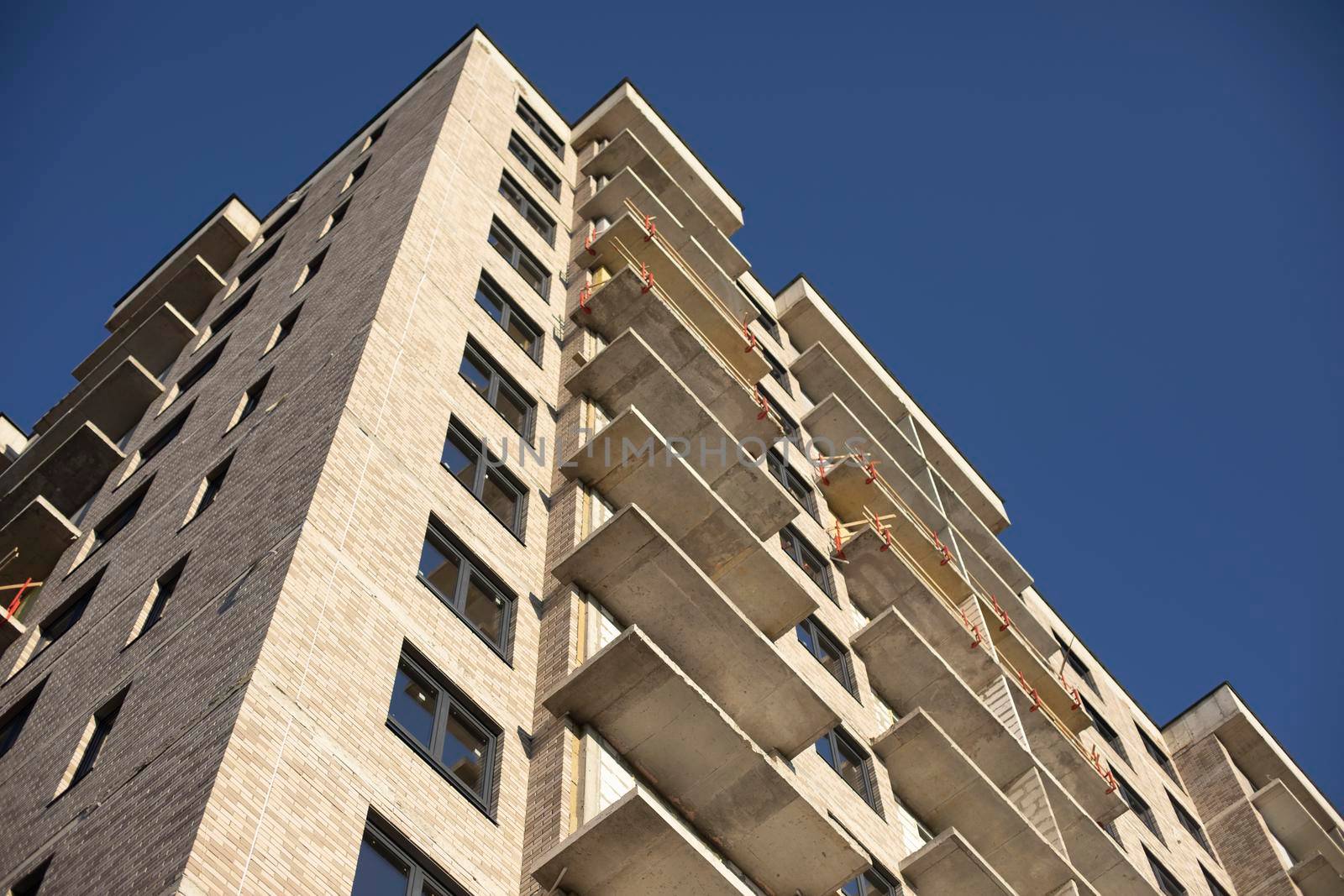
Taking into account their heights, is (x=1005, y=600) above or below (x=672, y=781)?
below

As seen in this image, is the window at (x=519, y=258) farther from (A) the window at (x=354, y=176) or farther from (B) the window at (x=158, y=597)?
(B) the window at (x=158, y=597)

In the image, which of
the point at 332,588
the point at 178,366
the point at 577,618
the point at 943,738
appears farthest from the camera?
the point at 178,366

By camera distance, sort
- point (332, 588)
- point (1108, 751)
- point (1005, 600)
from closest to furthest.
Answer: point (332, 588) → point (1005, 600) → point (1108, 751)

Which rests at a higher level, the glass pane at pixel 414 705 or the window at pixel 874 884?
the glass pane at pixel 414 705

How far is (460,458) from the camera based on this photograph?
68.9 ft

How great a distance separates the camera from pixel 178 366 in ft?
98.7

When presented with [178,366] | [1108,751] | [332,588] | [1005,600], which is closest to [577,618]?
[332,588]

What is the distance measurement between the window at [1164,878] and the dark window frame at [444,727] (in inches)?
913

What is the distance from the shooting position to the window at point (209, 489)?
20453 millimetres

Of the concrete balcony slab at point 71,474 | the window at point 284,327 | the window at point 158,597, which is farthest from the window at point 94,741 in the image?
the concrete balcony slab at point 71,474

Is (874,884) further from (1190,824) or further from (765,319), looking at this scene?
(1190,824)

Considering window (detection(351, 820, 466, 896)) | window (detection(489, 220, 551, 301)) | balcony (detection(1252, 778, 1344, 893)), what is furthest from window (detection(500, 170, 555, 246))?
balcony (detection(1252, 778, 1344, 893))

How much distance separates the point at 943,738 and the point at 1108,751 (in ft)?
56.3

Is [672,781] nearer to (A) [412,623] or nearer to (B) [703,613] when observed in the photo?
(B) [703,613]
